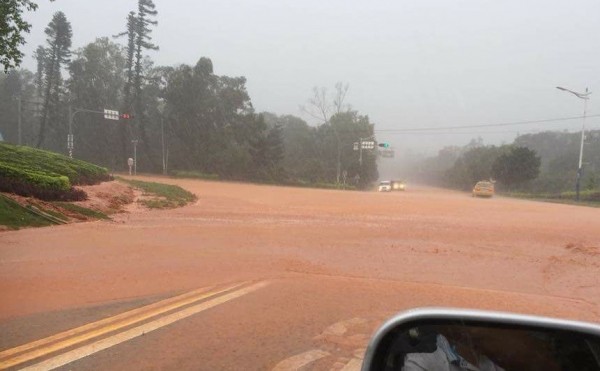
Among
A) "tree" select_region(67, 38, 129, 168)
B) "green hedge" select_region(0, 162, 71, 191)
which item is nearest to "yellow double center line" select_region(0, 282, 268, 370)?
"green hedge" select_region(0, 162, 71, 191)

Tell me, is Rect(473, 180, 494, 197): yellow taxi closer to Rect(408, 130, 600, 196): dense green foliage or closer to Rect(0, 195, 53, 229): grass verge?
Rect(408, 130, 600, 196): dense green foliage

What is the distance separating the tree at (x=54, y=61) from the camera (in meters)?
48.0

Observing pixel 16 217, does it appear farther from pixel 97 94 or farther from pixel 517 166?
pixel 517 166

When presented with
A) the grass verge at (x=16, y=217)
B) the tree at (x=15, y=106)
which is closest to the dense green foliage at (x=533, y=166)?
the grass verge at (x=16, y=217)

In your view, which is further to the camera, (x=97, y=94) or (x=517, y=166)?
(x=97, y=94)

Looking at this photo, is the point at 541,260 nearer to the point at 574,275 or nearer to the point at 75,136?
the point at 574,275

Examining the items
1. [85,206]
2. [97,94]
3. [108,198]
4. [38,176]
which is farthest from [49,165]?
[97,94]

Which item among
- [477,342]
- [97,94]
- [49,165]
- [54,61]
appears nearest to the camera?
[477,342]

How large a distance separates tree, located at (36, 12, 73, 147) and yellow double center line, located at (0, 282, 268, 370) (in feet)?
156

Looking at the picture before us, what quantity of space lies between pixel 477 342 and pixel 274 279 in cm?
671

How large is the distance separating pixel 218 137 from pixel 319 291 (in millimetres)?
55701

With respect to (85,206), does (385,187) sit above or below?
below

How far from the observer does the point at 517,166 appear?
5881 centimetres

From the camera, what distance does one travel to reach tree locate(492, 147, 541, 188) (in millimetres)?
58178
